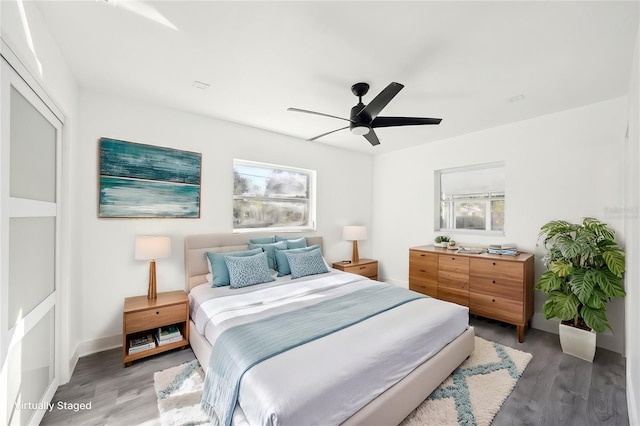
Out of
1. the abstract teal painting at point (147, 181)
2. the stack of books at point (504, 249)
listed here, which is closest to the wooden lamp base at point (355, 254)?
the stack of books at point (504, 249)

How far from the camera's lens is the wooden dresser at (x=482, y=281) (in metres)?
2.95

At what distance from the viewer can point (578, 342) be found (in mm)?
2604

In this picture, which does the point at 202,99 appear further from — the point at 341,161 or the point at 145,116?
the point at 341,161

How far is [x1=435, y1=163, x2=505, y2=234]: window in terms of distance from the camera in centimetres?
377

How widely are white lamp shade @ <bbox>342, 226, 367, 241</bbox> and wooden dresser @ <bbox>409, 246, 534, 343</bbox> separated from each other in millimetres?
1012

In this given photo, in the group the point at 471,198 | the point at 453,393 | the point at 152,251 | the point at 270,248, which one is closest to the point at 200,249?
the point at 152,251

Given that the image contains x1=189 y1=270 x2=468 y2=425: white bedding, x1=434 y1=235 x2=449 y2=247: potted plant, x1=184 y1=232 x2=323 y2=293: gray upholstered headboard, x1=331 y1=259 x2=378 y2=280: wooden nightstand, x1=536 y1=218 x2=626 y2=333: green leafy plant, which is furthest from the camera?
x1=331 y1=259 x2=378 y2=280: wooden nightstand

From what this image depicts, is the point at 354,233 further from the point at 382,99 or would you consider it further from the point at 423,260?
the point at 382,99

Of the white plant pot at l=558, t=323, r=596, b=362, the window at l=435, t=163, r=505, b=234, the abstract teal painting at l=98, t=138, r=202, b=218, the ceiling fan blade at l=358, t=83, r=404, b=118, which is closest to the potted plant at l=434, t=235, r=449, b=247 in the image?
the window at l=435, t=163, r=505, b=234

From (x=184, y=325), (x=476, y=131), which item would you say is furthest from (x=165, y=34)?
(x=476, y=131)

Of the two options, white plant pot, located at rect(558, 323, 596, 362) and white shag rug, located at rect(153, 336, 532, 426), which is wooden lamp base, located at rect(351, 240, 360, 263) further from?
white plant pot, located at rect(558, 323, 596, 362)

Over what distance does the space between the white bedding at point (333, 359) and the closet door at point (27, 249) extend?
1041 mm

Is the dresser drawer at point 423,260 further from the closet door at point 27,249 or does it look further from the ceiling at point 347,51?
the closet door at point 27,249

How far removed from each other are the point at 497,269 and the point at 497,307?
45 centimetres
